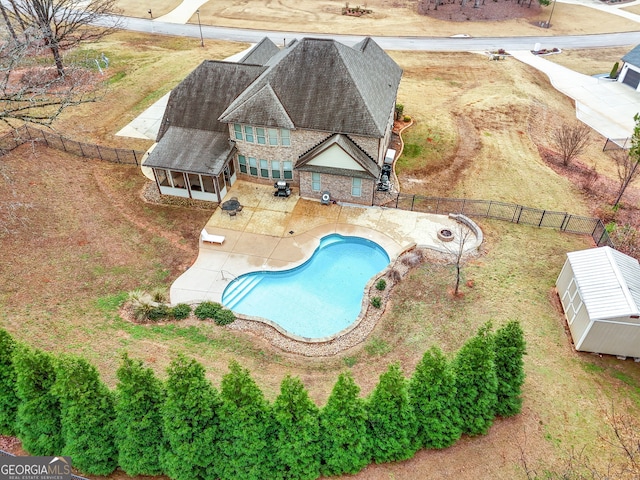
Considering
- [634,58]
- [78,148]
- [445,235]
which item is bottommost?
[445,235]

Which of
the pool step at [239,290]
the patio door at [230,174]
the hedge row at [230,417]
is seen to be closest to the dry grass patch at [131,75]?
the patio door at [230,174]

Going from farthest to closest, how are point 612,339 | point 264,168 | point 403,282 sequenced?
point 264,168, point 403,282, point 612,339

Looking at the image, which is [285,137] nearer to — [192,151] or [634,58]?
[192,151]

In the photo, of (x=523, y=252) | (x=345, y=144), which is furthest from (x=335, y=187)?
(x=523, y=252)

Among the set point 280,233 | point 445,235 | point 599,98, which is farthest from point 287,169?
point 599,98

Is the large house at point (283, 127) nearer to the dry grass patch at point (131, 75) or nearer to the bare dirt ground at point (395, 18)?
the dry grass patch at point (131, 75)

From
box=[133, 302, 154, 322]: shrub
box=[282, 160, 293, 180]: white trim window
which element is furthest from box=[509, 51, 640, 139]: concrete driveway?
box=[133, 302, 154, 322]: shrub

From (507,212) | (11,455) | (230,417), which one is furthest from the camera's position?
(507,212)
